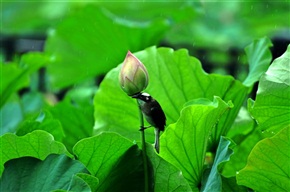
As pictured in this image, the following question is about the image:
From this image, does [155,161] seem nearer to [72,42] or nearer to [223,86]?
[223,86]

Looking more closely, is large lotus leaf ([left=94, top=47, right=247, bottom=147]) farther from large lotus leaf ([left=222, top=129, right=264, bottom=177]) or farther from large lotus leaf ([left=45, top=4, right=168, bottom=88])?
large lotus leaf ([left=45, top=4, right=168, bottom=88])

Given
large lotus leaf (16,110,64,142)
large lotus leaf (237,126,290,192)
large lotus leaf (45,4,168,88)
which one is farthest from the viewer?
large lotus leaf (45,4,168,88)

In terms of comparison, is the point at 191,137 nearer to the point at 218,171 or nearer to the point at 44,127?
the point at 218,171

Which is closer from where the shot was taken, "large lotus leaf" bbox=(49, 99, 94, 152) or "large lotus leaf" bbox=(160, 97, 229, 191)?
"large lotus leaf" bbox=(160, 97, 229, 191)

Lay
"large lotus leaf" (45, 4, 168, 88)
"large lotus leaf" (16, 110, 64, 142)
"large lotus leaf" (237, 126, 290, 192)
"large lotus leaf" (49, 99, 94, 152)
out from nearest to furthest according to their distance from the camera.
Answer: "large lotus leaf" (237, 126, 290, 192), "large lotus leaf" (16, 110, 64, 142), "large lotus leaf" (49, 99, 94, 152), "large lotus leaf" (45, 4, 168, 88)

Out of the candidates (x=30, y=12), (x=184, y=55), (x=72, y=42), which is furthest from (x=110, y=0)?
(x=184, y=55)

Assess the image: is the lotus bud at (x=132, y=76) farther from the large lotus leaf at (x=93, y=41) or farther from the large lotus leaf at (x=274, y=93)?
the large lotus leaf at (x=93, y=41)

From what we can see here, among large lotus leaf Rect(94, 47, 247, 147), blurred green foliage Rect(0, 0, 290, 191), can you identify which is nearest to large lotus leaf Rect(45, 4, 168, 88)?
blurred green foliage Rect(0, 0, 290, 191)

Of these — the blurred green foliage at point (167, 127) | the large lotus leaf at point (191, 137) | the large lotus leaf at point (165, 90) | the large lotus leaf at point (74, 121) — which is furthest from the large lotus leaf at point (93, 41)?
the large lotus leaf at point (191, 137)
